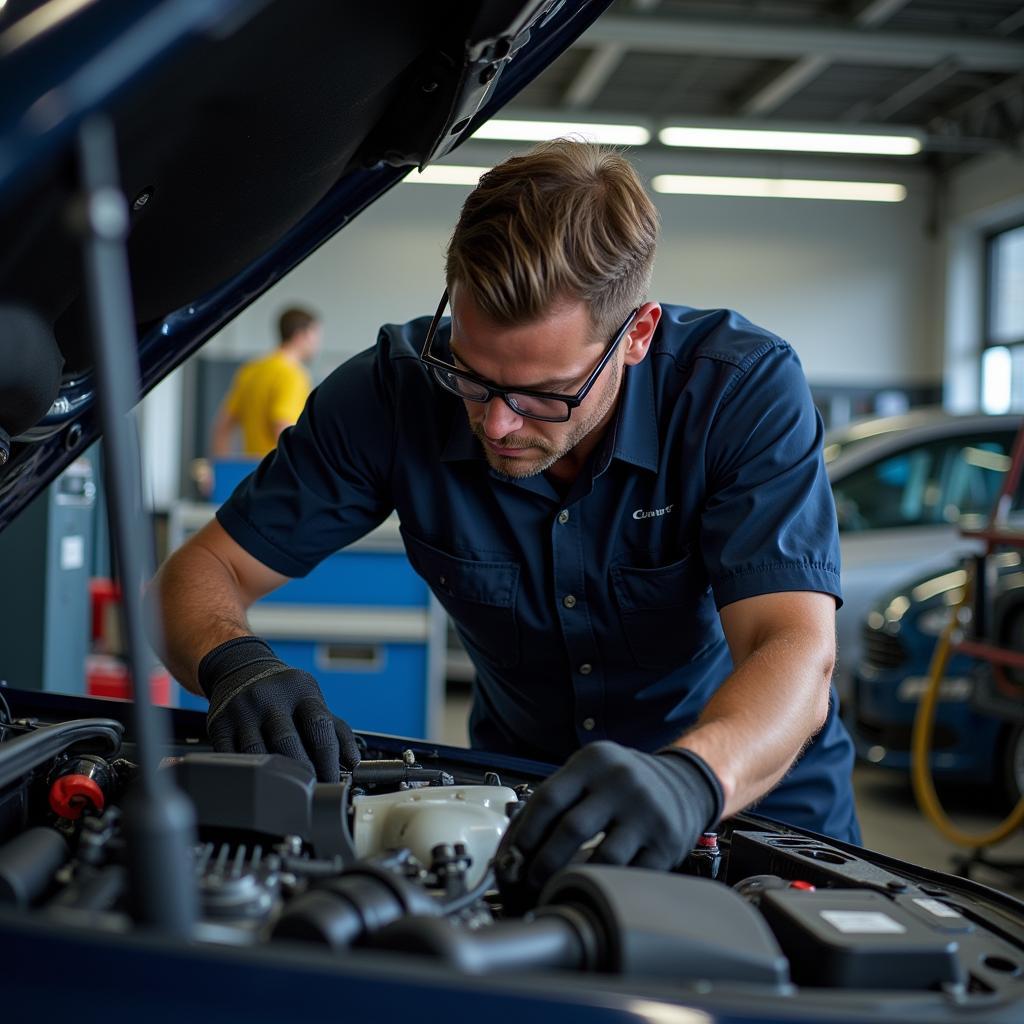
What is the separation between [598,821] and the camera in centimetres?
92

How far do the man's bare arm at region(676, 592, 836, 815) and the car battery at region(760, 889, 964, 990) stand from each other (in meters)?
0.21

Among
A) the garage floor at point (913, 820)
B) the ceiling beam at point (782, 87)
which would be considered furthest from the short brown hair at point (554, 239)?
the ceiling beam at point (782, 87)

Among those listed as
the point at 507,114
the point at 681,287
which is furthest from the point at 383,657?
the point at 681,287

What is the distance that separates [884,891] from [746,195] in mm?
9803

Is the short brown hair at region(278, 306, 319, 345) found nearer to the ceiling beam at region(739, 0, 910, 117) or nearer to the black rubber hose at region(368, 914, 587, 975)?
the ceiling beam at region(739, 0, 910, 117)

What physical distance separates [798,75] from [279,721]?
783 centimetres

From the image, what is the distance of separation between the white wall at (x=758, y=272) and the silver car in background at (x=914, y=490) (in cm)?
533

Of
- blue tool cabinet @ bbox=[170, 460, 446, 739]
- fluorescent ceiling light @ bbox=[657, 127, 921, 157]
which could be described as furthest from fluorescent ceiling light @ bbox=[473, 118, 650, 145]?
blue tool cabinet @ bbox=[170, 460, 446, 739]

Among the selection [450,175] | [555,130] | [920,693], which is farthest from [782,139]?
[920,693]

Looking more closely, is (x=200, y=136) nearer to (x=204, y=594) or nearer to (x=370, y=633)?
(x=204, y=594)

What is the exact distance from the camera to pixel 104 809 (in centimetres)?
106

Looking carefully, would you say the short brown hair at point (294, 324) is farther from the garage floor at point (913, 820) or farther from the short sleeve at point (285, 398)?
the garage floor at point (913, 820)

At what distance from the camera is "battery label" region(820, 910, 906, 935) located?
0.80 meters

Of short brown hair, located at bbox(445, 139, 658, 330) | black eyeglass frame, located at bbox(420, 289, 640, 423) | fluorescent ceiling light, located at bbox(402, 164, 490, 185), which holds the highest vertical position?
fluorescent ceiling light, located at bbox(402, 164, 490, 185)
